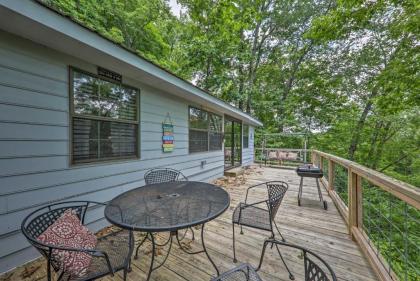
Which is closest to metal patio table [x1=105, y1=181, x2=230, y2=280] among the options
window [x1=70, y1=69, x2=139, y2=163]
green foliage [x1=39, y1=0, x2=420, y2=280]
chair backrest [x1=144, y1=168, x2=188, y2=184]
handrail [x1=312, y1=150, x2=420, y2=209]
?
chair backrest [x1=144, y1=168, x2=188, y2=184]

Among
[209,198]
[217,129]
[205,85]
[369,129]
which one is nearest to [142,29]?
[205,85]

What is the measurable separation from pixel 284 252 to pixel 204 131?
12.2 feet

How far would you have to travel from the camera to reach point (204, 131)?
5301 mm

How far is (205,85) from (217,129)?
14.3ft

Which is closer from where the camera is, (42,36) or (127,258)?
(127,258)

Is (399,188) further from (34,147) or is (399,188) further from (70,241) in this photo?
(34,147)

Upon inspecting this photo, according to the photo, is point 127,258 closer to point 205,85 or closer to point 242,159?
point 242,159

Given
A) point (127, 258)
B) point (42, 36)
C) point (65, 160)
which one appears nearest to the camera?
point (127, 258)

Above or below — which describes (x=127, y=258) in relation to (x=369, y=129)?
below

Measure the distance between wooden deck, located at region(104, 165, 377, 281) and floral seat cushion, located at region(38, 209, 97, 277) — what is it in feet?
1.97

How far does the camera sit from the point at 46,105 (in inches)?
77.3

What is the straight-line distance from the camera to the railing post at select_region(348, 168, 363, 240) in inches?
90.2

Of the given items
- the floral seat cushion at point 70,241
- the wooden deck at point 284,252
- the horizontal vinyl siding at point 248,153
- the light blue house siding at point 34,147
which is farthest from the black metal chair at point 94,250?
the horizontal vinyl siding at point 248,153

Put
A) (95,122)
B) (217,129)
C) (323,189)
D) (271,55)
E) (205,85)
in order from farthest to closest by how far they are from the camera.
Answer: (271,55) → (205,85) → (217,129) → (323,189) → (95,122)
